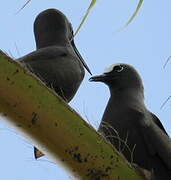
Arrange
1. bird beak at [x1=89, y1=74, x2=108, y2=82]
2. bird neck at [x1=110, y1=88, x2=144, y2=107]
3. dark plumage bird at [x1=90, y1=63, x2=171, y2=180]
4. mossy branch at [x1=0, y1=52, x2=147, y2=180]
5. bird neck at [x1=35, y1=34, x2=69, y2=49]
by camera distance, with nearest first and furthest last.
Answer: mossy branch at [x1=0, y1=52, x2=147, y2=180] → dark plumage bird at [x1=90, y1=63, x2=171, y2=180] → bird neck at [x1=110, y1=88, x2=144, y2=107] → bird beak at [x1=89, y1=74, x2=108, y2=82] → bird neck at [x1=35, y1=34, x2=69, y2=49]

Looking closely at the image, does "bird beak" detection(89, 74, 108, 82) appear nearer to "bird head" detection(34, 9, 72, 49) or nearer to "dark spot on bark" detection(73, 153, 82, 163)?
"bird head" detection(34, 9, 72, 49)

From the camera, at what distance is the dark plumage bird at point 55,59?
2.95 metres

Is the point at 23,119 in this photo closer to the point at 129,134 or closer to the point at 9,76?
the point at 9,76

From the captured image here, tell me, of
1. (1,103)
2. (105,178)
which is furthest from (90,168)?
(1,103)

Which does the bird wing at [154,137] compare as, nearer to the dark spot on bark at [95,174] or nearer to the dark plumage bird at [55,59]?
the dark plumage bird at [55,59]

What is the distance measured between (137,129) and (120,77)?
0.60m

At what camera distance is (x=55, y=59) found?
313 cm

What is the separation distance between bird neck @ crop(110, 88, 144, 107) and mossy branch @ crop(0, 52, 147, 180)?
1466 millimetres

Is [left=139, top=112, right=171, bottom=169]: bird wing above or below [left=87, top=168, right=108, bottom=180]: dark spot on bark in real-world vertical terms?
below

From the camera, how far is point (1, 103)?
4.06 feet

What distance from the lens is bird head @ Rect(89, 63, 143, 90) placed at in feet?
10.3

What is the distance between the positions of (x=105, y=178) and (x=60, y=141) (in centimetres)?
17

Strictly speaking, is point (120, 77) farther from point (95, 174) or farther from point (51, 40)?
point (95, 174)

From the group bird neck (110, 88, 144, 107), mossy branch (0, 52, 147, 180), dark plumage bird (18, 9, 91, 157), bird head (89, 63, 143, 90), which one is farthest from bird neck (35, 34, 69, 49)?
mossy branch (0, 52, 147, 180)
